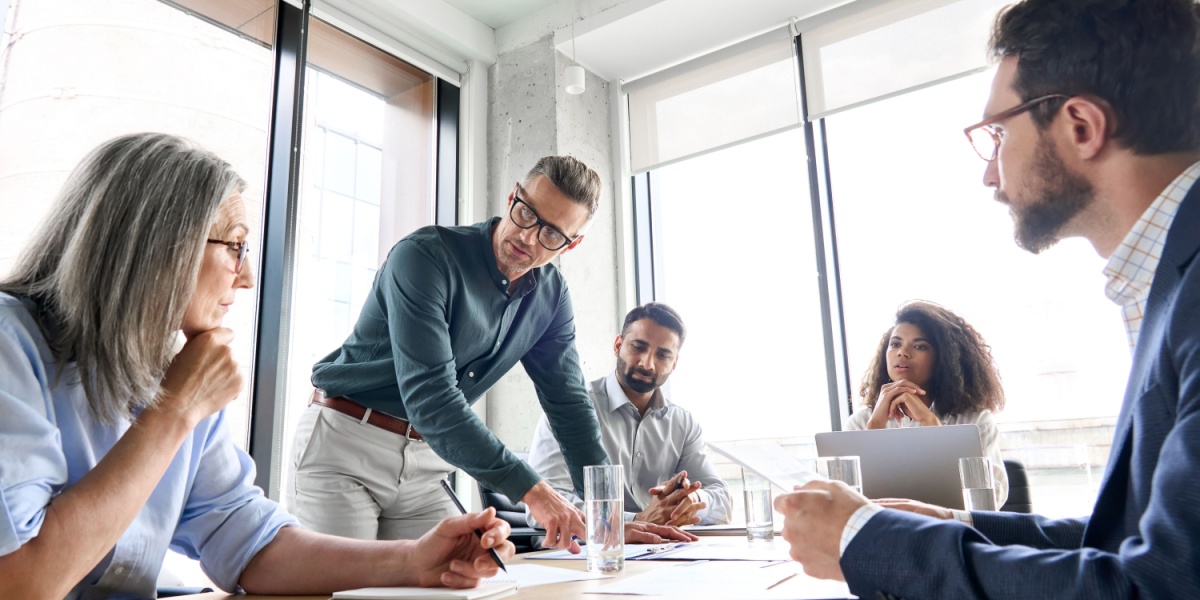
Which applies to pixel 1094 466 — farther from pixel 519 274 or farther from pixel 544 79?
pixel 544 79

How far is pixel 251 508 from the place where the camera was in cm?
Result: 120

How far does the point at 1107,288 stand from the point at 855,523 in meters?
0.46

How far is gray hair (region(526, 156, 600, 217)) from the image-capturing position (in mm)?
2152

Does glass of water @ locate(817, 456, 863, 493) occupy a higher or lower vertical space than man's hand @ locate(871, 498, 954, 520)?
higher

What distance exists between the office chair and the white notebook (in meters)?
0.69


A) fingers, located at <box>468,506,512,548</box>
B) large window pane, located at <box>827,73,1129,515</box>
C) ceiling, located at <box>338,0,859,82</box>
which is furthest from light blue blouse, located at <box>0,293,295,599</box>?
ceiling, located at <box>338,0,859,82</box>

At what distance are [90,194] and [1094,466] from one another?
331 cm

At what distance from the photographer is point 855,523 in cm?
82

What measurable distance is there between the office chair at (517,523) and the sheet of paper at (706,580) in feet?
2.00

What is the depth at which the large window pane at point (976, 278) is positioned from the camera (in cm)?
308

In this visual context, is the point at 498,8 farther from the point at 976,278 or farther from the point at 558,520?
the point at 558,520

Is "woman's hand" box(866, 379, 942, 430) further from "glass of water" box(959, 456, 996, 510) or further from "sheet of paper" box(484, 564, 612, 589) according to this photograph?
"sheet of paper" box(484, 564, 612, 589)

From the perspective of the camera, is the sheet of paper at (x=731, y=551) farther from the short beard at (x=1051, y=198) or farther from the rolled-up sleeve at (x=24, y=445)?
the rolled-up sleeve at (x=24, y=445)

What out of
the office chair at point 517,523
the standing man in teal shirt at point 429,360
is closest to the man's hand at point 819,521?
the office chair at point 517,523
